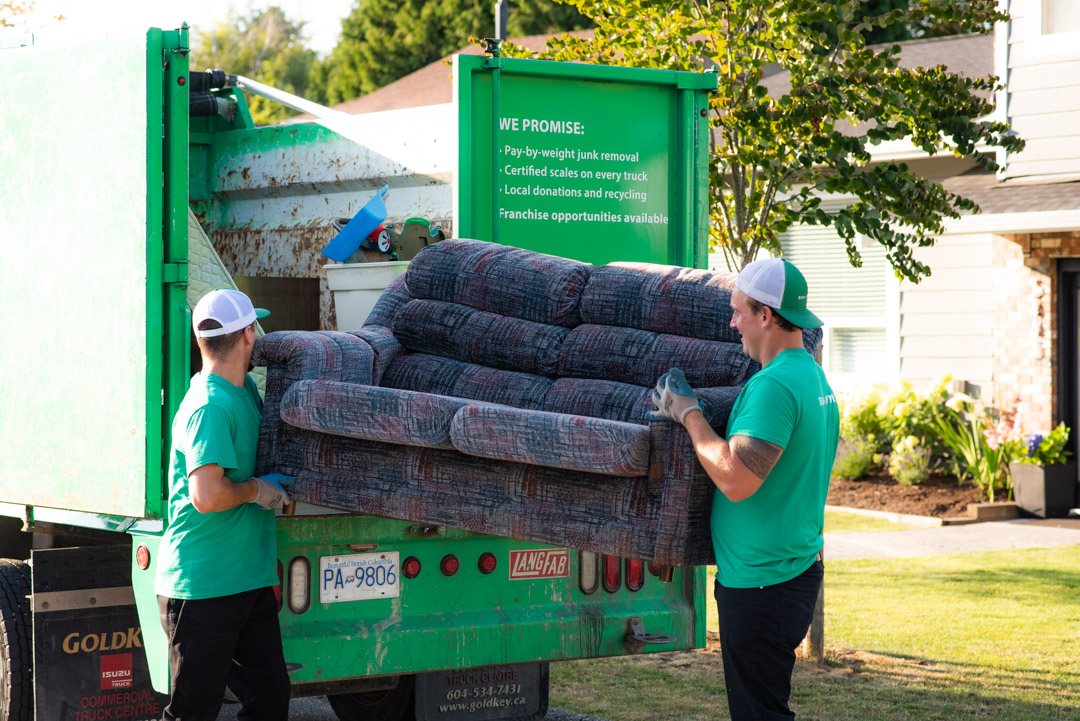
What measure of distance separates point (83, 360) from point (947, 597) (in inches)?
233

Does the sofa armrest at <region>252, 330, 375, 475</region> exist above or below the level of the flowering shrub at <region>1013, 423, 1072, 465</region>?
above

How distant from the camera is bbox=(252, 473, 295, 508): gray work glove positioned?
12.8ft

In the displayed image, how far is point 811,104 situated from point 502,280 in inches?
104

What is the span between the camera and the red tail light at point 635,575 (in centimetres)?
509

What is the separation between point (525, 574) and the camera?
192 inches

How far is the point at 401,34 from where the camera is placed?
35.0 meters

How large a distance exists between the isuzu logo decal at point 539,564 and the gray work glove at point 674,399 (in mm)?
1424

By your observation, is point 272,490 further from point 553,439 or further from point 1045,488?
point 1045,488

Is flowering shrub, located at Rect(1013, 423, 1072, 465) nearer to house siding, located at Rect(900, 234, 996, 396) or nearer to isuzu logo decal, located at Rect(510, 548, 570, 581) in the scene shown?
house siding, located at Rect(900, 234, 996, 396)

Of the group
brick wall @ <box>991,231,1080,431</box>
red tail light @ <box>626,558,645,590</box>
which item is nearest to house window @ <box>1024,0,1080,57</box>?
brick wall @ <box>991,231,1080,431</box>

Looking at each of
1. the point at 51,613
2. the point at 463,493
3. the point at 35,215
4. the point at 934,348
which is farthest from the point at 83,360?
the point at 934,348

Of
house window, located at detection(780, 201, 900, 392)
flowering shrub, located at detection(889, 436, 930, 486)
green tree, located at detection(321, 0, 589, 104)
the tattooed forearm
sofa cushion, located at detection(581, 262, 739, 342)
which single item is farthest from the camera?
green tree, located at detection(321, 0, 589, 104)

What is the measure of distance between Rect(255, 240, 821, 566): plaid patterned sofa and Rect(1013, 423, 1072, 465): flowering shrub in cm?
775

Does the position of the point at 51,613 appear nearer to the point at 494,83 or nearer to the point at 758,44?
the point at 494,83
